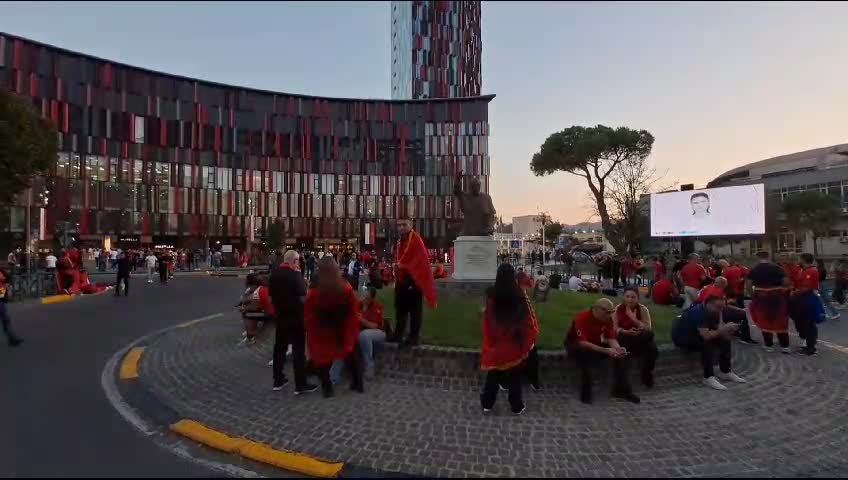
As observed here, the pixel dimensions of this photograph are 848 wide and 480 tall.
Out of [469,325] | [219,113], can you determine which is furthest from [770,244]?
[219,113]

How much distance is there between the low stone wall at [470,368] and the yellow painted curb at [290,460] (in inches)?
81.8

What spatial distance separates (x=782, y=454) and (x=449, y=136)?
185ft

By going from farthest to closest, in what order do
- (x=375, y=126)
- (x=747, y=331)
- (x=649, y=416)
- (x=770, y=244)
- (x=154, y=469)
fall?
(x=375, y=126) < (x=770, y=244) < (x=747, y=331) < (x=649, y=416) < (x=154, y=469)

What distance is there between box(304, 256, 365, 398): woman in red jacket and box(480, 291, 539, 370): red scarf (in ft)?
5.39

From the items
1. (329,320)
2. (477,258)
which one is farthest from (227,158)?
(329,320)

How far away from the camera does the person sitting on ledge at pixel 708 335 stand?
244 inches

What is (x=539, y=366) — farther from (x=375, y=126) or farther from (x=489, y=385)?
(x=375, y=126)

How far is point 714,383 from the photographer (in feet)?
19.8

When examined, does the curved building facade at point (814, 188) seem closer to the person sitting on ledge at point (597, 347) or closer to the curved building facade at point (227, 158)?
the curved building facade at point (227, 158)

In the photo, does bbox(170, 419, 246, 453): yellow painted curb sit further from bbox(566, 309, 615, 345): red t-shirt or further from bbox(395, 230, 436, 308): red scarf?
bbox(566, 309, 615, 345): red t-shirt

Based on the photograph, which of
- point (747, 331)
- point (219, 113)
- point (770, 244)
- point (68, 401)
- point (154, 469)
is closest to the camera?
point (154, 469)

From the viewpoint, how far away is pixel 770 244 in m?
43.6

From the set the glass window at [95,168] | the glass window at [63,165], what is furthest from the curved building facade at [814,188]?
the glass window at [63,165]

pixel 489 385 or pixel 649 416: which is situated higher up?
pixel 489 385
